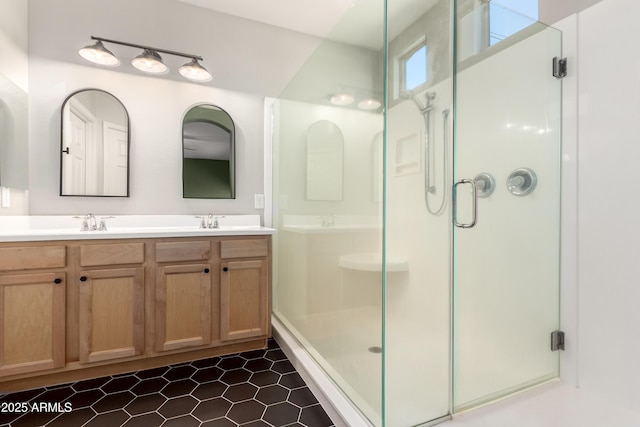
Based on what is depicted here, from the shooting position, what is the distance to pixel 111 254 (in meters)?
1.69

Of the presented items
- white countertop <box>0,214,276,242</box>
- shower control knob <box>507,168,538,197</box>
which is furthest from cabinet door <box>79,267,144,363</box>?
shower control knob <box>507,168,538,197</box>

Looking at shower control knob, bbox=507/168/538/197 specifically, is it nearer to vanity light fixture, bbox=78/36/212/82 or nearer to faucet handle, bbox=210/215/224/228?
faucet handle, bbox=210/215/224/228

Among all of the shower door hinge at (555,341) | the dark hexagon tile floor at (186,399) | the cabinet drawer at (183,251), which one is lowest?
the dark hexagon tile floor at (186,399)

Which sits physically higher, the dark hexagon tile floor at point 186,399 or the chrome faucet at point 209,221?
the chrome faucet at point 209,221

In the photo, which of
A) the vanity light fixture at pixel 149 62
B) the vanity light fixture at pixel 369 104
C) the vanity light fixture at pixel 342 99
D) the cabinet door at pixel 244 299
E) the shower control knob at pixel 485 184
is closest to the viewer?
the vanity light fixture at pixel 369 104

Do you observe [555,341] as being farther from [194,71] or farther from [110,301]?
[194,71]

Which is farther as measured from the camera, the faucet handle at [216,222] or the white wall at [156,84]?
the faucet handle at [216,222]

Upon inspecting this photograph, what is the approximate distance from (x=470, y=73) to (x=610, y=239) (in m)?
0.99

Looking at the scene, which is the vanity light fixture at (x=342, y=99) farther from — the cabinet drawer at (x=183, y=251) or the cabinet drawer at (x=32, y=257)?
the cabinet drawer at (x=32, y=257)

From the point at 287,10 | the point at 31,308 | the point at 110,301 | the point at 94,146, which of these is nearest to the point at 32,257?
the point at 31,308

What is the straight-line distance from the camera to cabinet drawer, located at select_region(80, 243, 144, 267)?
1.65 metres

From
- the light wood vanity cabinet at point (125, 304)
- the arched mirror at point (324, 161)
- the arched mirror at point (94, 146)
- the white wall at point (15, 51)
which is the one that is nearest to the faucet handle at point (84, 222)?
the arched mirror at point (94, 146)

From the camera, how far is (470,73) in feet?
4.92

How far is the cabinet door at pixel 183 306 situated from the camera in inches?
70.6
